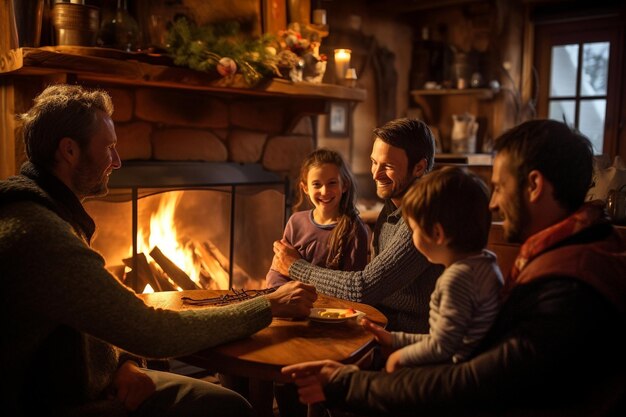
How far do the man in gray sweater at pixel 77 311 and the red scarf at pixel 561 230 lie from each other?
0.70 metres

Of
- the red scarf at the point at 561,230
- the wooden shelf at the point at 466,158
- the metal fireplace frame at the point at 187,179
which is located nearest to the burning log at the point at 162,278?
the metal fireplace frame at the point at 187,179

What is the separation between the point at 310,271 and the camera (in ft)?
6.77

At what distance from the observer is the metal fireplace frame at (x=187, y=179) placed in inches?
116

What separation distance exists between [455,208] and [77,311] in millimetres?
834

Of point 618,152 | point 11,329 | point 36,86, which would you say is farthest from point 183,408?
point 618,152

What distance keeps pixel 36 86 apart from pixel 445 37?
349cm

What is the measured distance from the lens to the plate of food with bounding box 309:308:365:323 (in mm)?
1698

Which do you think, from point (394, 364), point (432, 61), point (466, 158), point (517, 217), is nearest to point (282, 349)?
point (394, 364)

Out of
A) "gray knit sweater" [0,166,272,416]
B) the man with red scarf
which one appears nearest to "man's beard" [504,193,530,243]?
the man with red scarf

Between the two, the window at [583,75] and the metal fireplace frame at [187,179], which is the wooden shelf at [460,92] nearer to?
the window at [583,75]

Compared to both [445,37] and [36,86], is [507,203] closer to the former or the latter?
[36,86]

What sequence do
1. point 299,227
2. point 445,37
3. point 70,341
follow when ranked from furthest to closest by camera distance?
point 445,37 → point 299,227 → point 70,341

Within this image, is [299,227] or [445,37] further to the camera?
[445,37]

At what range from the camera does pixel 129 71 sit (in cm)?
256
